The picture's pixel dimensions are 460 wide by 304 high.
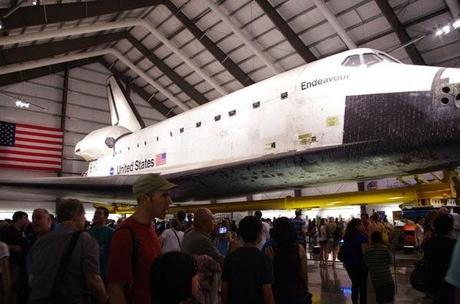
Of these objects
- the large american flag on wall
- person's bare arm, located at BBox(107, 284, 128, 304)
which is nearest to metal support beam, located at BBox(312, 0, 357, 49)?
person's bare arm, located at BBox(107, 284, 128, 304)

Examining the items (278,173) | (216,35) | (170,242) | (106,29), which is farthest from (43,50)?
(170,242)

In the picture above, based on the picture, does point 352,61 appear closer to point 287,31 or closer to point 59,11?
point 287,31

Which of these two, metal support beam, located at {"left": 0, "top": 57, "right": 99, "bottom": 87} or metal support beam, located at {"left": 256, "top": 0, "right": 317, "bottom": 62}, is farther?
metal support beam, located at {"left": 0, "top": 57, "right": 99, "bottom": 87}

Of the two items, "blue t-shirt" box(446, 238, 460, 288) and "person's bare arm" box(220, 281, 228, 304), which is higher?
"blue t-shirt" box(446, 238, 460, 288)

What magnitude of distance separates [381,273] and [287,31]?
1153 cm

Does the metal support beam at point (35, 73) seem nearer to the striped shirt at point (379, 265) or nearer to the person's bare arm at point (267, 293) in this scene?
the striped shirt at point (379, 265)

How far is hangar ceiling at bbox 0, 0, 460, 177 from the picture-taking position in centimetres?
1202

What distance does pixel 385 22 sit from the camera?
1248cm

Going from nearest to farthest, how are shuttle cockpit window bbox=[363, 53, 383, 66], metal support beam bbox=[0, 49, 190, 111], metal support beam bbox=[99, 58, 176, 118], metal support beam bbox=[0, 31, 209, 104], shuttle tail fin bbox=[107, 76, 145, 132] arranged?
shuttle cockpit window bbox=[363, 53, 383, 66]
shuttle tail fin bbox=[107, 76, 145, 132]
metal support beam bbox=[0, 31, 209, 104]
metal support beam bbox=[0, 49, 190, 111]
metal support beam bbox=[99, 58, 176, 118]

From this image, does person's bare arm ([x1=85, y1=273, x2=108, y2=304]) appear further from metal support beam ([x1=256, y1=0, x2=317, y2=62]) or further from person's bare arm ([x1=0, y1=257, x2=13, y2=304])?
metal support beam ([x1=256, y1=0, x2=317, y2=62])

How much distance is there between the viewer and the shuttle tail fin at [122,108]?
13.0 m

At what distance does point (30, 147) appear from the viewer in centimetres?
1788

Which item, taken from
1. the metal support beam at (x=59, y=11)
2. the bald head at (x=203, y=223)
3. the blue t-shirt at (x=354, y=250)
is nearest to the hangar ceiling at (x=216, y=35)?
the metal support beam at (x=59, y=11)

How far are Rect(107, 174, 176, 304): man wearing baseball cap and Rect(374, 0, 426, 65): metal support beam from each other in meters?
11.8
